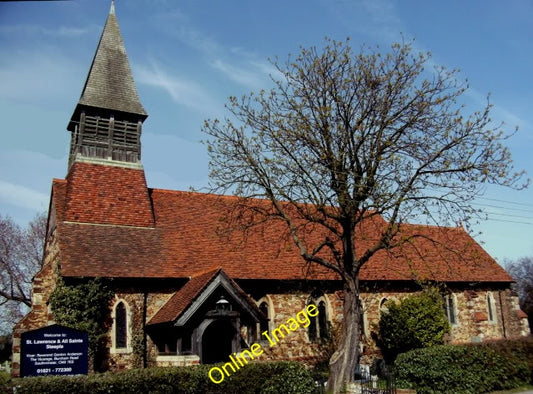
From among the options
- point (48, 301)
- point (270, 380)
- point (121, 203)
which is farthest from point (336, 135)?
point (48, 301)

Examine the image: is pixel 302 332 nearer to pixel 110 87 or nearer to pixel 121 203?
pixel 121 203

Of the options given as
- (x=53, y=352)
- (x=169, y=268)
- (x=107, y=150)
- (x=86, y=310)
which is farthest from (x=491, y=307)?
(x=53, y=352)

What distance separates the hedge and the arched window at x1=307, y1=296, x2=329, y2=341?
24.0 ft

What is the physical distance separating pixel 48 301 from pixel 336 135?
39.8 feet

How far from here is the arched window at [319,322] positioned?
2245 cm

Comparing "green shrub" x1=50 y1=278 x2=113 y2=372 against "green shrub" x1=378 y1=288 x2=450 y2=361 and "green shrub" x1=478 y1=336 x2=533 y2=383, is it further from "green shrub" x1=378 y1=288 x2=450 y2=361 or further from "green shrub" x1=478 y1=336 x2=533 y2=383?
"green shrub" x1=478 y1=336 x2=533 y2=383

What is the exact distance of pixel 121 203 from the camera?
72.7ft

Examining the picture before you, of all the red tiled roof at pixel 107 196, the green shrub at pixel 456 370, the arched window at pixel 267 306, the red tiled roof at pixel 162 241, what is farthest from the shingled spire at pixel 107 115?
the green shrub at pixel 456 370

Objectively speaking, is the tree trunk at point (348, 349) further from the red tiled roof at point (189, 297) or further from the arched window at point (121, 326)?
the arched window at point (121, 326)

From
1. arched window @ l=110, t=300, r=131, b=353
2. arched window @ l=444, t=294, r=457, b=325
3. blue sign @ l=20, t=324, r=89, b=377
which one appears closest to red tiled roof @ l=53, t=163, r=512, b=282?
arched window @ l=110, t=300, r=131, b=353

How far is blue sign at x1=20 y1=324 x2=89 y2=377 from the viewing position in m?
12.7

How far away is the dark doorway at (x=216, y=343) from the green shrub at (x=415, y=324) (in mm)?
7570

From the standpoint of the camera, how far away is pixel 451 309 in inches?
1059

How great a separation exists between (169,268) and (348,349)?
8085mm
